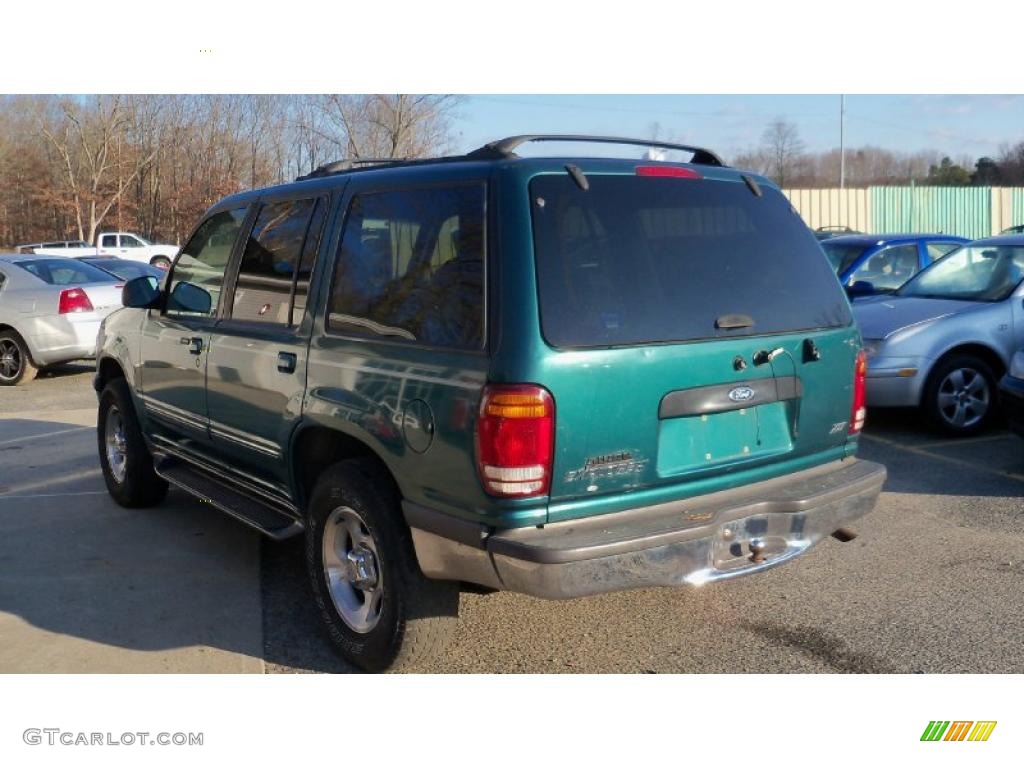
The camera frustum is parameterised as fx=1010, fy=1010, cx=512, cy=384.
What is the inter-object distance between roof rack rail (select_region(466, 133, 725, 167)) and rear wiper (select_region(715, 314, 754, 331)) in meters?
0.80

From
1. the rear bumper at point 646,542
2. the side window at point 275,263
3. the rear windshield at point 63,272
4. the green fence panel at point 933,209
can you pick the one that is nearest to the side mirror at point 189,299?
the side window at point 275,263

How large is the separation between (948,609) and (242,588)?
327 centimetres

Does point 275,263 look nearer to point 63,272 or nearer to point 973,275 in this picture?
point 973,275

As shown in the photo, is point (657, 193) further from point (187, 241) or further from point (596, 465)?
point (187, 241)

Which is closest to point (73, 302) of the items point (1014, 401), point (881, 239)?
point (881, 239)

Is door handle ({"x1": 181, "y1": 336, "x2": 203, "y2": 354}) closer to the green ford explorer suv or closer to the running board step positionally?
the green ford explorer suv

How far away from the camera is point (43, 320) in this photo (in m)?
11.8

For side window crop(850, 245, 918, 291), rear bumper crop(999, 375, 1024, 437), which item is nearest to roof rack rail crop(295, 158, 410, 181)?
rear bumper crop(999, 375, 1024, 437)

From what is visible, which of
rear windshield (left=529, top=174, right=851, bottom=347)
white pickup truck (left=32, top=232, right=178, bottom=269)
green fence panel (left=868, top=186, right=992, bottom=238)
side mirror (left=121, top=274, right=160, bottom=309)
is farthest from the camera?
white pickup truck (left=32, top=232, right=178, bottom=269)

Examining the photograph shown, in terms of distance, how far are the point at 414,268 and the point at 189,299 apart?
6.87 ft

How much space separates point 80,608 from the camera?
184 inches

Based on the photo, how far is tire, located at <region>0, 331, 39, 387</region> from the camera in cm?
1197

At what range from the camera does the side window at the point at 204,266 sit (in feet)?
16.8
